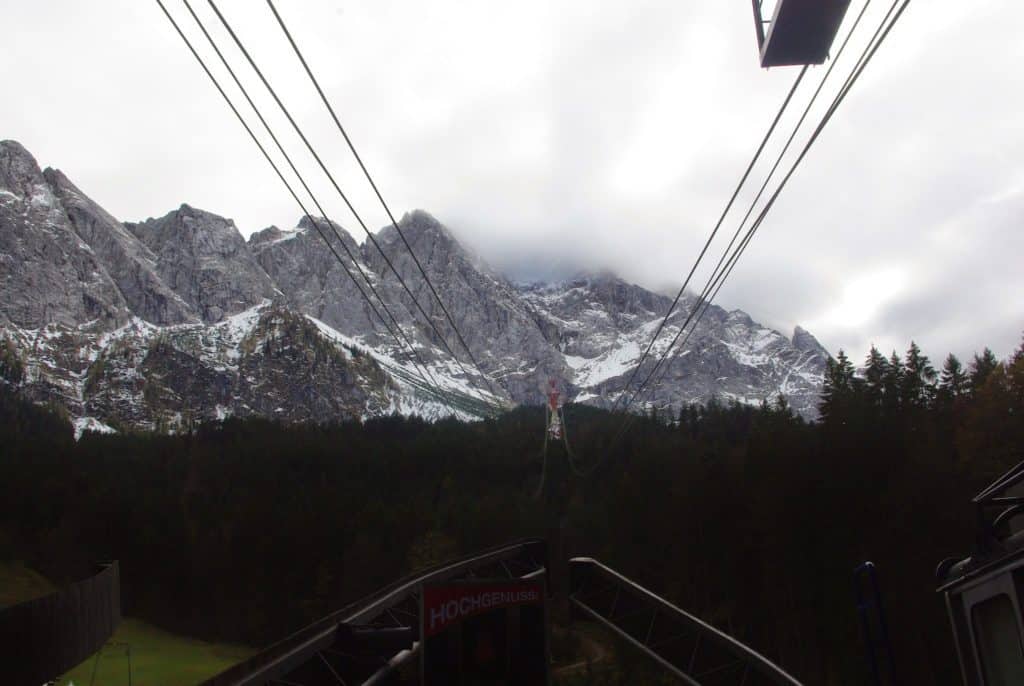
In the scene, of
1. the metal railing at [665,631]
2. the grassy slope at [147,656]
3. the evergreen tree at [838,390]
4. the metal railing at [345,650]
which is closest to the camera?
the metal railing at [345,650]

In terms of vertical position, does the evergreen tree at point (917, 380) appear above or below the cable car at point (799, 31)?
above

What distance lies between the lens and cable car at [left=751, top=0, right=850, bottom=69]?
756 cm

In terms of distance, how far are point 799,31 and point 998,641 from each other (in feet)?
18.3

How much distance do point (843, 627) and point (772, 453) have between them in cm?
1212

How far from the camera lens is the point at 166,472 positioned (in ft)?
338

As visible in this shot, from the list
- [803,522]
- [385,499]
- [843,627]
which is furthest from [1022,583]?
[385,499]

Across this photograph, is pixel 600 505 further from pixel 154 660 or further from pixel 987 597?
pixel 987 597

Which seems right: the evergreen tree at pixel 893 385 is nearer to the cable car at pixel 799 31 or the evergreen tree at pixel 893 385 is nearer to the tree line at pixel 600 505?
the tree line at pixel 600 505

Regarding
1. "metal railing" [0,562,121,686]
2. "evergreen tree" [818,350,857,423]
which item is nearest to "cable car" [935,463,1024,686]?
"metal railing" [0,562,121,686]

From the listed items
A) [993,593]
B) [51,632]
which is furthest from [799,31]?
[51,632]

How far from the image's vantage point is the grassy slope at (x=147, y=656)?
2391 inches

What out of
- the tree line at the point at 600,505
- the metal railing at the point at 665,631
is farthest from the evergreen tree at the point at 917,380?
the metal railing at the point at 665,631

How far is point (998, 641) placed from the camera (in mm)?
7254

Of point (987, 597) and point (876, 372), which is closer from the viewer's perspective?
point (987, 597)
